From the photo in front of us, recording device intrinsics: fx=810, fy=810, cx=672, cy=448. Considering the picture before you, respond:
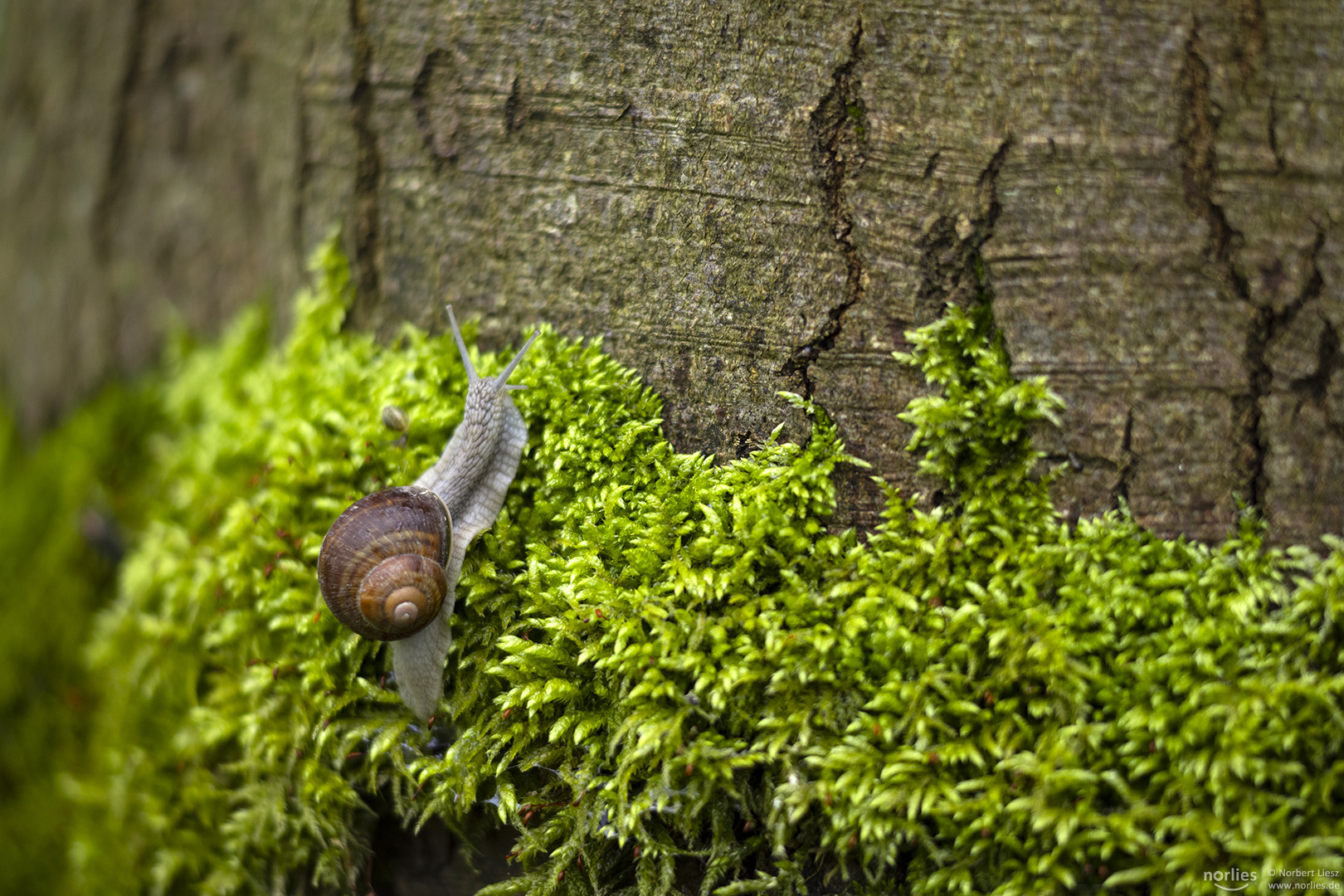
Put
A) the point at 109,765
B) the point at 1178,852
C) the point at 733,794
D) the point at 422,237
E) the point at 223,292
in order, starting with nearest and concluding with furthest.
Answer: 1. the point at 1178,852
2. the point at 733,794
3. the point at 422,237
4. the point at 109,765
5. the point at 223,292

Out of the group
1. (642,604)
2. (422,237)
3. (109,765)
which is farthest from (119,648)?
(642,604)

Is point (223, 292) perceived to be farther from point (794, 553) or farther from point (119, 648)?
point (794, 553)

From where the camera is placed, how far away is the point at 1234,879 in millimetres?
1400

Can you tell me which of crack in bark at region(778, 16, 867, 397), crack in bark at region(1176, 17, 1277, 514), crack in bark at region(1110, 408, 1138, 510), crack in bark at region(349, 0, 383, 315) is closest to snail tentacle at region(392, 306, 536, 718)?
crack in bark at region(349, 0, 383, 315)

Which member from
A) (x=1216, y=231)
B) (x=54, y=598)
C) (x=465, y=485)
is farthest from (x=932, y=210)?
(x=54, y=598)

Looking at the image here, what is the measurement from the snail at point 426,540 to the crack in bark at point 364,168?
16.1 inches

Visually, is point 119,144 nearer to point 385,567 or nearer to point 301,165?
point 301,165

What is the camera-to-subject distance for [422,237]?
2.10 meters

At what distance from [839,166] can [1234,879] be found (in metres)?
1.52

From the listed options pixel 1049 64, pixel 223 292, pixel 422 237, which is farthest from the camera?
pixel 223 292

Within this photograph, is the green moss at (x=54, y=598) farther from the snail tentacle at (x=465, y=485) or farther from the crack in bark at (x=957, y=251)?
the crack in bark at (x=957, y=251)

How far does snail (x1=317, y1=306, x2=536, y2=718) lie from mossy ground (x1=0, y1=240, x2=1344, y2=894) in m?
0.05

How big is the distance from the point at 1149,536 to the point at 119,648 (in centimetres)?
285

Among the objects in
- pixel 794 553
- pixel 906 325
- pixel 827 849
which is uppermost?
pixel 906 325
